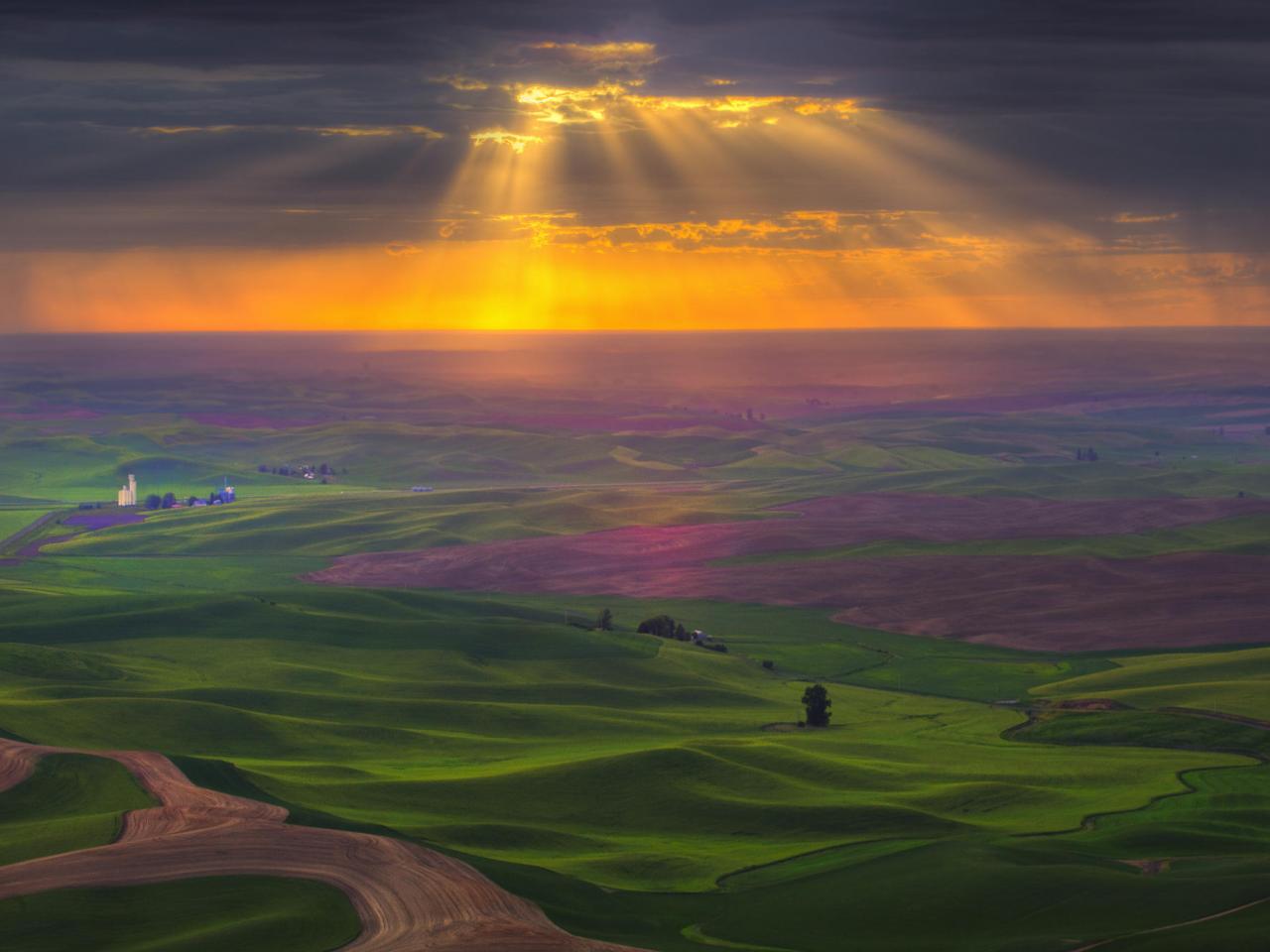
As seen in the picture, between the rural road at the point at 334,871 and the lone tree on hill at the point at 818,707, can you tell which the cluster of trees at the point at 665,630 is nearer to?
the lone tree on hill at the point at 818,707

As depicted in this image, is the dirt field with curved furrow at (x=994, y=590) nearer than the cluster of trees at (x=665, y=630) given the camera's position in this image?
Yes

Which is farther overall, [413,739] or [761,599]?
[761,599]

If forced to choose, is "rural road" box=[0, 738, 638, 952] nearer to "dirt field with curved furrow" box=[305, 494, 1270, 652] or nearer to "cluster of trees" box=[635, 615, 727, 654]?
"cluster of trees" box=[635, 615, 727, 654]

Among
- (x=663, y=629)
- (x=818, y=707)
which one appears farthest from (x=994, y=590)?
(x=818, y=707)

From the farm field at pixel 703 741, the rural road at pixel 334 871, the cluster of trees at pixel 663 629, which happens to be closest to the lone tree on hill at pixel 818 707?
the farm field at pixel 703 741

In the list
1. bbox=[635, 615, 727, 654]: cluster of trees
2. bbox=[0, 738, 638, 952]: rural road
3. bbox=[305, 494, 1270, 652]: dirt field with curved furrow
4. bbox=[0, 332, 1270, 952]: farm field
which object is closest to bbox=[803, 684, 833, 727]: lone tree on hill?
bbox=[0, 332, 1270, 952]: farm field

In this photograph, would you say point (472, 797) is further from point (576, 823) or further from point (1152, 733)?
point (1152, 733)

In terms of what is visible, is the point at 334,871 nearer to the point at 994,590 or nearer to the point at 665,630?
the point at 665,630

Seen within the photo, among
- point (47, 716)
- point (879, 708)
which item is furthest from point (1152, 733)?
point (47, 716)
